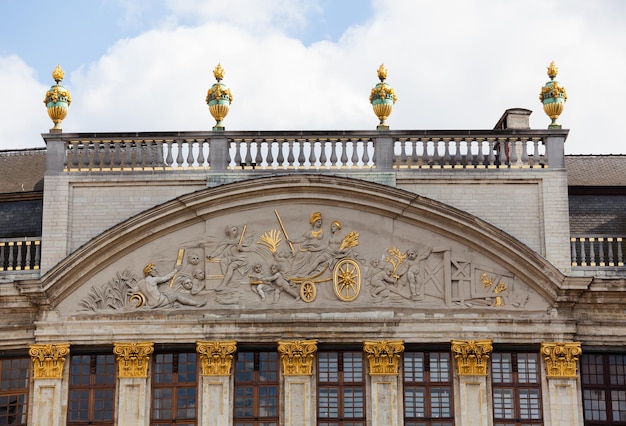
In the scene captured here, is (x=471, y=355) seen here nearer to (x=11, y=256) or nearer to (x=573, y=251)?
(x=573, y=251)

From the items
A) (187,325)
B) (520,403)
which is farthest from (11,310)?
(520,403)

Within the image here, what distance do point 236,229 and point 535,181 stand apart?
19.4 feet

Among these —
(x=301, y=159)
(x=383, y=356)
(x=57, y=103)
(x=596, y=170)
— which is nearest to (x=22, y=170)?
(x=57, y=103)

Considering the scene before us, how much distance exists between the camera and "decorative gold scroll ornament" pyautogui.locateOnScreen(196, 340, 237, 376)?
27703 mm

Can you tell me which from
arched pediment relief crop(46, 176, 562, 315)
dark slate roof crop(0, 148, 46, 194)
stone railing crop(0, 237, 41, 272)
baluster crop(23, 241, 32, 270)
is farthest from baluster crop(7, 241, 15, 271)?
dark slate roof crop(0, 148, 46, 194)

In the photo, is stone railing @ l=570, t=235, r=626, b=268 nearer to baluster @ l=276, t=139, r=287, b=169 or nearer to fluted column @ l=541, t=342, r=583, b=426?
fluted column @ l=541, t=342, r=583, b=426

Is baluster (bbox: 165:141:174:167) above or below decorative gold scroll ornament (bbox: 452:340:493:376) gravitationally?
above

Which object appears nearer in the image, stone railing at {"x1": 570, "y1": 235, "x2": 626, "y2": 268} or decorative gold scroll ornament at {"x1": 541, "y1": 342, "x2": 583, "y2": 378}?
decorative gold scroll ornament at {"x1": 541, "y1": 342, "x2": 583, "y2": 378}

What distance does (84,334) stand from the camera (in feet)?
91.8

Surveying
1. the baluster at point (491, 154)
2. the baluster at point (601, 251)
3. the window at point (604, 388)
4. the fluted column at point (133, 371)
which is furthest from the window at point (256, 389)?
the baluster at point (601, 251)

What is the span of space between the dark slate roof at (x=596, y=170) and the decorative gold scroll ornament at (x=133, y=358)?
381 inches

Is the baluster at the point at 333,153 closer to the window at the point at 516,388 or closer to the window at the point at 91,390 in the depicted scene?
the window at the point at 516,388

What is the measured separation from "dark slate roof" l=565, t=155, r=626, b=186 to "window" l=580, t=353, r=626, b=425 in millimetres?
4409

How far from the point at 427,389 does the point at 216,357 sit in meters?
4.01
